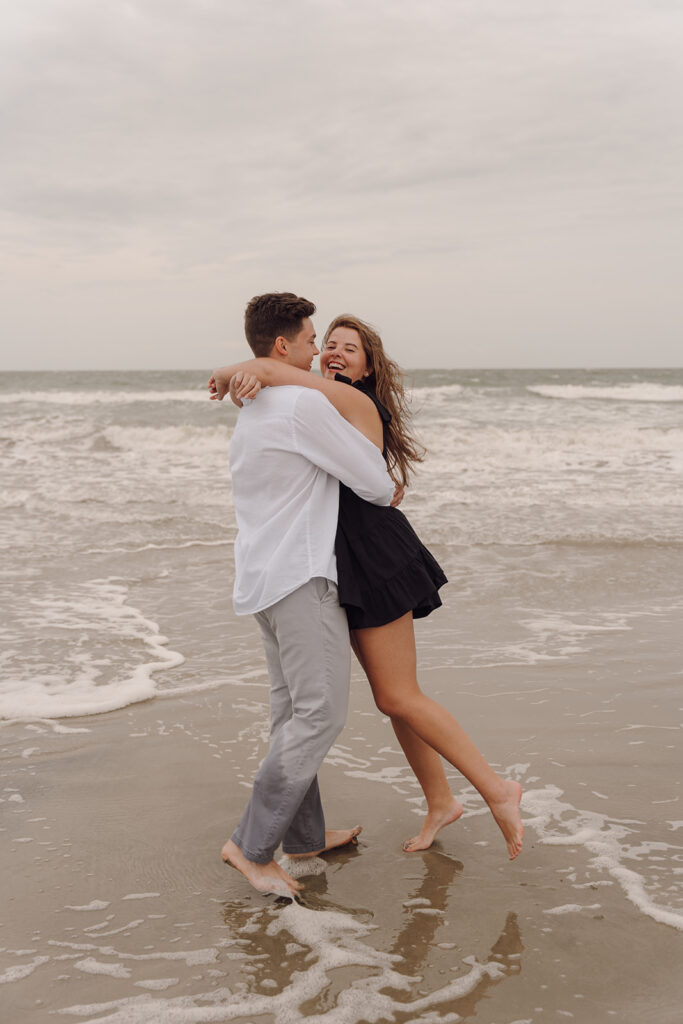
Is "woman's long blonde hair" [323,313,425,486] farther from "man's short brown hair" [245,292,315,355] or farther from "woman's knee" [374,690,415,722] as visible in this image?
"woman's knee" [374,690,415,722]

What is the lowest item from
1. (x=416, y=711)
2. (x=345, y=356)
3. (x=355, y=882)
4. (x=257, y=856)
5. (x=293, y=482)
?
(x=355, y=882)

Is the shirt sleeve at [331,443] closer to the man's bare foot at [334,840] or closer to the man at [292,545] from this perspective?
the man at [292,545]

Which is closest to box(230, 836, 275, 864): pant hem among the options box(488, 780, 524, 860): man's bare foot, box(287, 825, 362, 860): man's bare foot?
box(287, 825, 362, 860): man's bare foot

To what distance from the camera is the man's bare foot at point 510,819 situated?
9.79 feet

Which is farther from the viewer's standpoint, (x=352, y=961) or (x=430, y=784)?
(x=430, y=784)

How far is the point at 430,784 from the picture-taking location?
10.8 feet

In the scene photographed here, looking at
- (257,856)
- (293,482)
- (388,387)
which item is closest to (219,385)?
(293,482)

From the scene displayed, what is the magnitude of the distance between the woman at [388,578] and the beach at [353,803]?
0.91 feet

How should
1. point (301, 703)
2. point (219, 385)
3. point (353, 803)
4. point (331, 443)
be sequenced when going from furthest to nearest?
point (353, 803)
point (219, 385)
point (301, 703)
point (331, 443)

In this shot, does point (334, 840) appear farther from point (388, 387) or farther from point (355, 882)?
point (388, 387)

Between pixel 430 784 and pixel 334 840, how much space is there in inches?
15.8

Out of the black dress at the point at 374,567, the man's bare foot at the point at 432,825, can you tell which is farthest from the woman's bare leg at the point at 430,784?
the black dress at the point at 374,567

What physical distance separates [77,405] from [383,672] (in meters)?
33.8

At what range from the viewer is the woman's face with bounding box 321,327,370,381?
3.14 m
